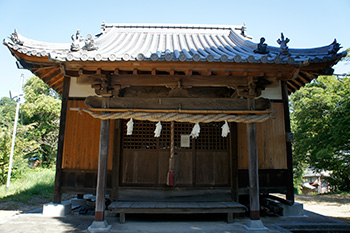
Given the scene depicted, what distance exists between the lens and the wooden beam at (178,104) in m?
5.89

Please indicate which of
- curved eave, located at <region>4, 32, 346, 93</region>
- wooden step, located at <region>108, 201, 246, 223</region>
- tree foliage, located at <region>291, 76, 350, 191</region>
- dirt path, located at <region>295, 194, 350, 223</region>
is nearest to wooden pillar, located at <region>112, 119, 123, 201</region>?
wooden step, located at <region>108, 201, 246, 223</region>

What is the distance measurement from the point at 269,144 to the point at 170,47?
15.3 ft

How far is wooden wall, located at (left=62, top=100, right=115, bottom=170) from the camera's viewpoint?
7184 mm

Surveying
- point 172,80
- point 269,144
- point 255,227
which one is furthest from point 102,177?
point 269,144

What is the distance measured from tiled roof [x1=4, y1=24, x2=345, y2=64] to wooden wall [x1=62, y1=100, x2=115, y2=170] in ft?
6.48

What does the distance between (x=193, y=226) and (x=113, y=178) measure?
261cm

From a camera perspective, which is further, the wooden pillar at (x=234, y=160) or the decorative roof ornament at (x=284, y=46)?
the wooden pillar at (x=234, y=160)

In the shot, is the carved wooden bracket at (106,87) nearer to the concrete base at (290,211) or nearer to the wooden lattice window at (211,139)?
the wooden lattice window at (211,139)

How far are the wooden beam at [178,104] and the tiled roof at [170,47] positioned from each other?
41.6 inches

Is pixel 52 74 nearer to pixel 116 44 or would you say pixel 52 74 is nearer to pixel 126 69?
pixel 116 44

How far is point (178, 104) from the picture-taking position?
593cm

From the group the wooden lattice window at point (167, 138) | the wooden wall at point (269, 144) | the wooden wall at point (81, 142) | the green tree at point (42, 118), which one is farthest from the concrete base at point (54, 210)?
the green tree at point (42, 118)

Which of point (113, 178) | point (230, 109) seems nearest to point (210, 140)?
point (230, 109)

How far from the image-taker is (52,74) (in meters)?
7.72
